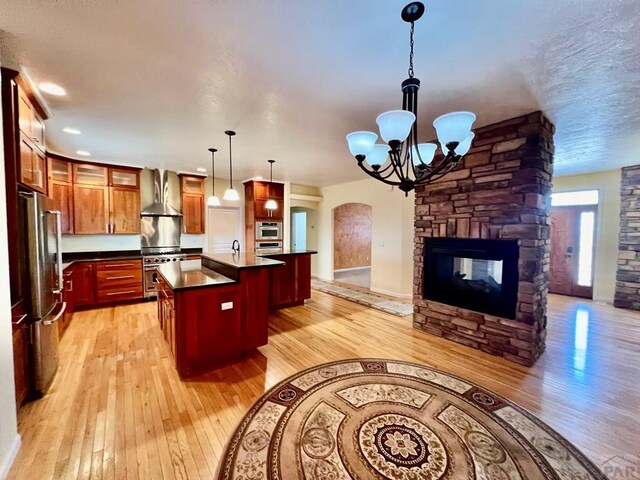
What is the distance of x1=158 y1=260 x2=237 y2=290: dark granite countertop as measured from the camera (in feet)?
8.73

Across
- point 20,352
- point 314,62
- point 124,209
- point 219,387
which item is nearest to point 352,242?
point 124,209

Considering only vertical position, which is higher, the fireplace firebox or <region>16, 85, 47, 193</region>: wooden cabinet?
<region>16, 85, 47, 193</region>: wooden cabinet

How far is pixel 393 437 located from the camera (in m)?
1.86

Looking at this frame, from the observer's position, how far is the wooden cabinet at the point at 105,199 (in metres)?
4.75

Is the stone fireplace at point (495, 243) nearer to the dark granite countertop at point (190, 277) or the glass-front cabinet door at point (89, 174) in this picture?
the dark granite countertop at point (190, 277)

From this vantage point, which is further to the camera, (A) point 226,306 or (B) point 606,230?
(B) point 606,230

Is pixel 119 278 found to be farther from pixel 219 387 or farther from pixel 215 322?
pixel 219 387

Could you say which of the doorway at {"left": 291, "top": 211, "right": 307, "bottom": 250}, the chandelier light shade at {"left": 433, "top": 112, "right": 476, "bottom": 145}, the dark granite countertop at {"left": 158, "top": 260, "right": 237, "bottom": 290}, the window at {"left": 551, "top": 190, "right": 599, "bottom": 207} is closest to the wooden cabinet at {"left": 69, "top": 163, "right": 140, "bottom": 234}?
the dark granite countertop at {"left": 158, "top": 260, "right": 237, "bottom": 290}

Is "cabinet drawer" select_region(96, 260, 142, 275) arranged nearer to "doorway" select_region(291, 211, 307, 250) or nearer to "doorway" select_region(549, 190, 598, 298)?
"doorway" select_region(291, 211, 307, 250)

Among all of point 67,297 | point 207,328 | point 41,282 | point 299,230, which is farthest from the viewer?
point 299,230

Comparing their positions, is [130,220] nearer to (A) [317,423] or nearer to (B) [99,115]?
(B) [99,115]

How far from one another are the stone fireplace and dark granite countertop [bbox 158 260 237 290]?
282cm

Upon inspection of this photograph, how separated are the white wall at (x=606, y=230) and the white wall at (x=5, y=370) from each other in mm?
8405

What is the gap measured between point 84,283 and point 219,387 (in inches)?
152
